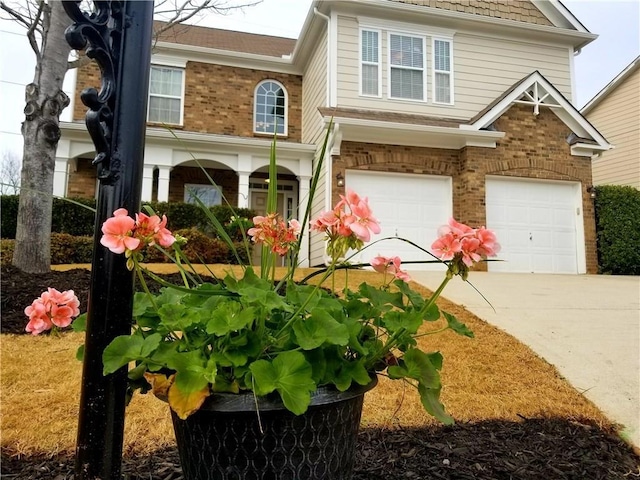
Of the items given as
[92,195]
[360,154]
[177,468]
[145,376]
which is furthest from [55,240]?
[145,376]

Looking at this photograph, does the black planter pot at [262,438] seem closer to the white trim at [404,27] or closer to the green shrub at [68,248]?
the green shrub at [68,248]

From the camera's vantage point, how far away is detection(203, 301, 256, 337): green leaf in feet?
3.14

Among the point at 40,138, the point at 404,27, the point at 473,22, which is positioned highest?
the point at 473,22

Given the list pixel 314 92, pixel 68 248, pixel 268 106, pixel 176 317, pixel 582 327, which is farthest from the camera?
pixel 268 106

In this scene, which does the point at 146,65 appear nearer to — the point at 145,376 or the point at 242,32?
the point at 145,376

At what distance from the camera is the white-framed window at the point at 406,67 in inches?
350

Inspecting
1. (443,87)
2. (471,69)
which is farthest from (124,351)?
(471,69)

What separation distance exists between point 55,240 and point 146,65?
6942mm

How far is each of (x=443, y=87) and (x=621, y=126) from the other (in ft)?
25.7

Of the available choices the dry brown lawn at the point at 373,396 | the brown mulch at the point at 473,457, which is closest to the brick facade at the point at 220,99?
the dry brown lawn at the point at 373,396

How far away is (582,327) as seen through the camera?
380 cm

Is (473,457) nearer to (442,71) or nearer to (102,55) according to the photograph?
(102,55)

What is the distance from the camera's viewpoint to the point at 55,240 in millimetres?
6875

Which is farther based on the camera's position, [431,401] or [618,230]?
[618,230]
